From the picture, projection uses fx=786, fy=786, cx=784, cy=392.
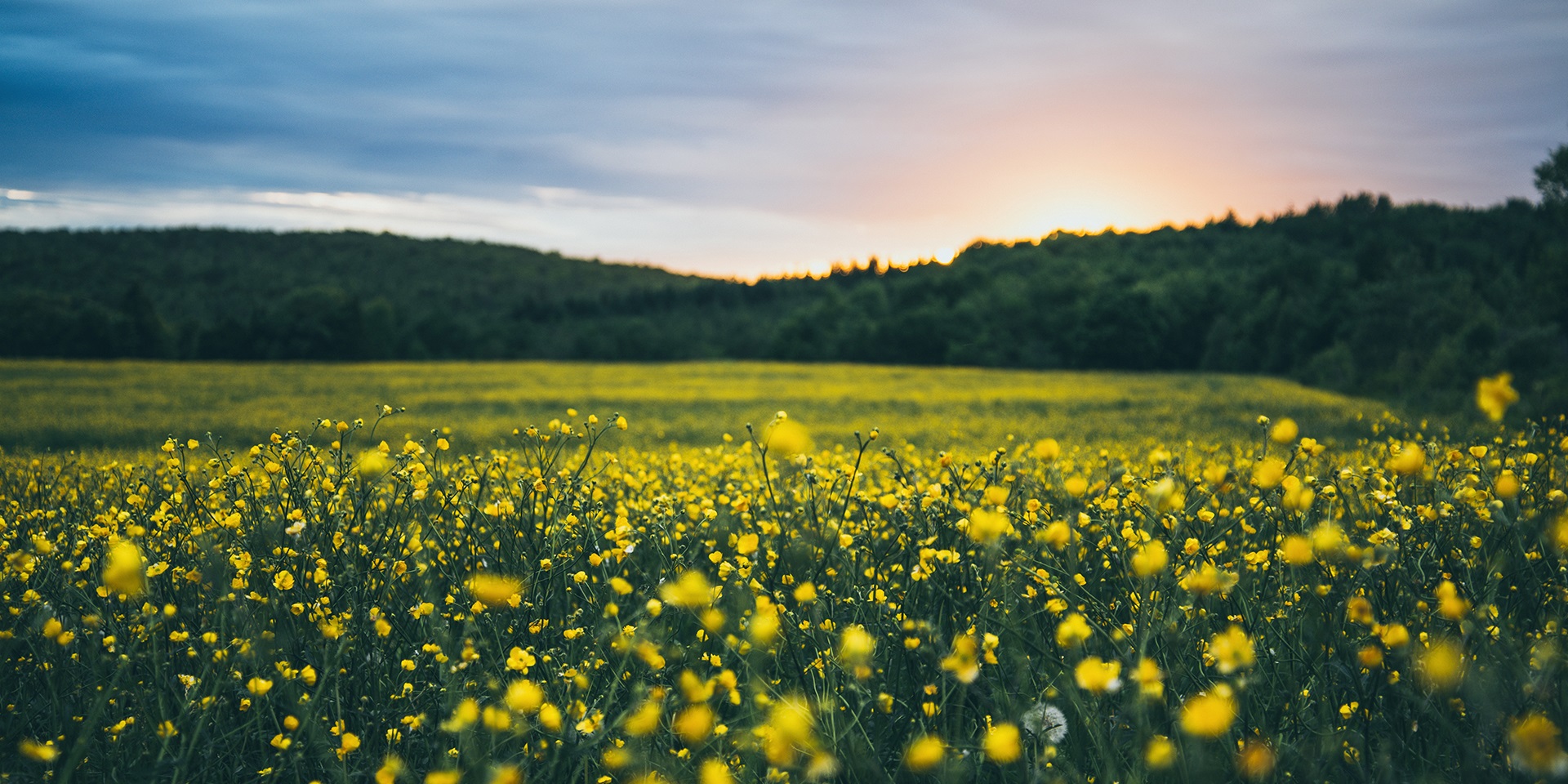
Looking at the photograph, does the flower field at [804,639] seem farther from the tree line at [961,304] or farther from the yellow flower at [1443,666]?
the tree line at [961,304]

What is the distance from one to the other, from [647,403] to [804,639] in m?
19.3

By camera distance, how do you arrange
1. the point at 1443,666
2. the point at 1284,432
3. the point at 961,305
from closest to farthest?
the point at 1443,666 → the point at 1284,432 → the point at 961,305

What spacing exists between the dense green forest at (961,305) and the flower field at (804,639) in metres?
12.3

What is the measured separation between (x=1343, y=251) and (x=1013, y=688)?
284 ft

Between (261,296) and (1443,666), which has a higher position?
(261,296)

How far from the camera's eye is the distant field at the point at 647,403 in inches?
531

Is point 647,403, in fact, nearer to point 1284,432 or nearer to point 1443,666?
point 1284,432

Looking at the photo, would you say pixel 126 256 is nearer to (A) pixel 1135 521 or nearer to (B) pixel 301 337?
(B) pixel 301 337

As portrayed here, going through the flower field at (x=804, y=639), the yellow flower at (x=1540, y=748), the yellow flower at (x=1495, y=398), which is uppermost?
the yellow flower at (x=1495, y=398)

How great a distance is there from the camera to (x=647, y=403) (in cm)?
2184

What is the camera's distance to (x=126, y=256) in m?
67.4

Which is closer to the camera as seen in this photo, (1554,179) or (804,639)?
(804,639)

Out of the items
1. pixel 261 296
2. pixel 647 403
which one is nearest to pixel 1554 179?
pixel 647 403

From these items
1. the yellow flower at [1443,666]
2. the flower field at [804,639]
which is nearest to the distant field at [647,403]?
the flower field at [804,639]
